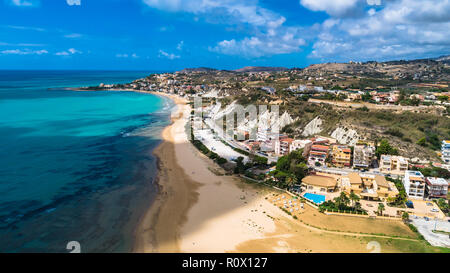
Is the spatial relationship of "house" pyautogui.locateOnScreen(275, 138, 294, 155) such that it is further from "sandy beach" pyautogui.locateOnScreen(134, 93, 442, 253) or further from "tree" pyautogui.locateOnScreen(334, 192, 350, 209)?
"tree" pyautogui.locateOnScreen(334, 192, 350, 209)

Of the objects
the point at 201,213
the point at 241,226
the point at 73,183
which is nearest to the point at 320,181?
the point at 241,226

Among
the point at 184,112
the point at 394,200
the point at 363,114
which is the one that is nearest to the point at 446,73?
the point at 363,114

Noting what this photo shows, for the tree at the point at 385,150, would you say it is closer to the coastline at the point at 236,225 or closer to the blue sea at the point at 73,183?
the coastline at the point at 236,225

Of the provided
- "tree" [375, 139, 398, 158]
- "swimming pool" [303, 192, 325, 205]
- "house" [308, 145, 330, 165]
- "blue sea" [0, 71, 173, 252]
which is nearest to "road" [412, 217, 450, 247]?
"swimming pool" [303, 192, 325, 205]

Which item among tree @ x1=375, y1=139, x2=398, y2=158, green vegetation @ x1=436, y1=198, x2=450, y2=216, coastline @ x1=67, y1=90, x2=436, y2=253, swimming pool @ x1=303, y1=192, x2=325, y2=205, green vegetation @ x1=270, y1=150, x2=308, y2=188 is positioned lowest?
coastline @ x1=67, y1=90, x2=436, y2=253

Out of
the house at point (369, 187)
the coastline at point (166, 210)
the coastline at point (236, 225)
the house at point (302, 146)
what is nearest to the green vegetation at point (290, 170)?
the coastline at point (236, 225)
